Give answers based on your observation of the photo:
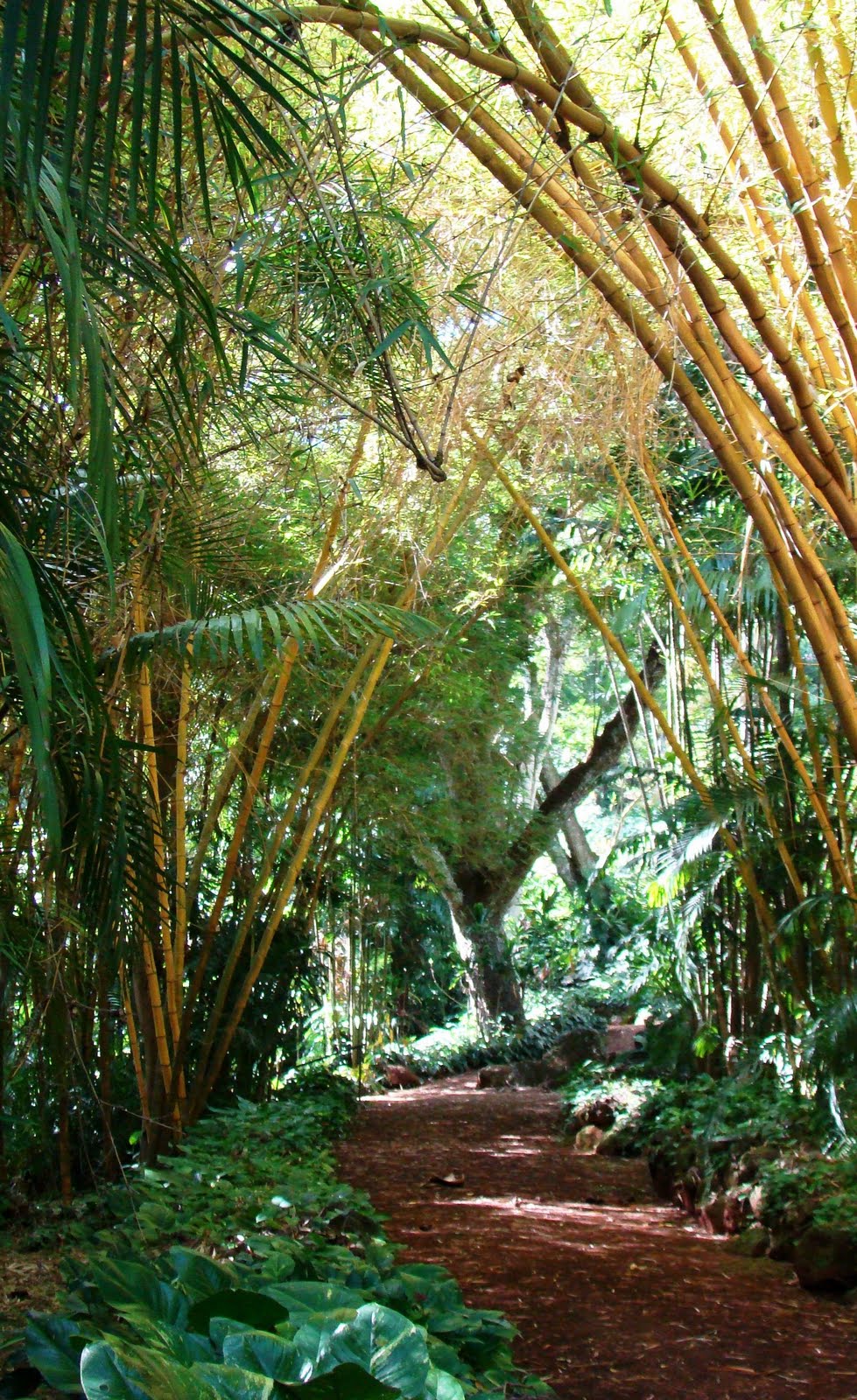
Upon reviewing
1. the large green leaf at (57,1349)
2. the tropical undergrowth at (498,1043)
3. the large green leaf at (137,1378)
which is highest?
the large green leaf at (137,1378)

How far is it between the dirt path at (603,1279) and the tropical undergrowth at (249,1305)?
490 millimetres

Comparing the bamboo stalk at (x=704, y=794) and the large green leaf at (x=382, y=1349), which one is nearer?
the large green leaf at (x=382, y=1349)

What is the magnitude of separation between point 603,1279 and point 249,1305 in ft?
7.29

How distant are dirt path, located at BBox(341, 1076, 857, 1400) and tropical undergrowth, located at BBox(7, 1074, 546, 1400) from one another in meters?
0.49

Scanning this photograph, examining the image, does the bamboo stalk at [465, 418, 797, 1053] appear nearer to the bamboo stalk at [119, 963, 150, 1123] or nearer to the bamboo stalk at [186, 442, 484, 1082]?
the bamboo stalk at [186, 442, 484, 1082]

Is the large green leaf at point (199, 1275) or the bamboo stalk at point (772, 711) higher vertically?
the bamboo stalk at point (772, 711)

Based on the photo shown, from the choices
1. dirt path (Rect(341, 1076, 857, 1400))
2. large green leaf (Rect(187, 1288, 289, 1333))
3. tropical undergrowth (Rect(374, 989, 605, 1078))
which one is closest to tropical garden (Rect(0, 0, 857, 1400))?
large green leaf (Rect(187, 1288, 289, 1333))

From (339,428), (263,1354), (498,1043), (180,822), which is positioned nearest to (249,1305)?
(263,1354)

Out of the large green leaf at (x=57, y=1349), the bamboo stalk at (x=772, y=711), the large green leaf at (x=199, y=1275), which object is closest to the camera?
the large green leaf at (x=57, y=1349)

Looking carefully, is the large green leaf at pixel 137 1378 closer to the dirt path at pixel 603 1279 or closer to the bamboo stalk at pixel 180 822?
the dirt path at pixel 603 1279

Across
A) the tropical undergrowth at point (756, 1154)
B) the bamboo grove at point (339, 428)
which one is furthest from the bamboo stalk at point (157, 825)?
the tropical undergrowth at point (756, 1154)

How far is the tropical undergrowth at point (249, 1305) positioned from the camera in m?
1.47

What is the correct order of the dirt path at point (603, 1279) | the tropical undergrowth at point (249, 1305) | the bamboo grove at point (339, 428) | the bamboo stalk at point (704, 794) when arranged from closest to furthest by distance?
the tropical undergrowth at point (249, 1305), the bamboo grove at point (339, 428), the dirt path at point (603, 1279), the bamboo stalk at point (704, 794)

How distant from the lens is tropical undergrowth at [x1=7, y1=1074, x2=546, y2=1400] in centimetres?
147
